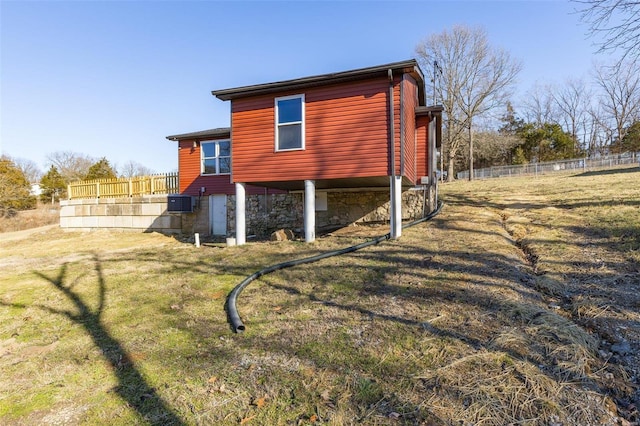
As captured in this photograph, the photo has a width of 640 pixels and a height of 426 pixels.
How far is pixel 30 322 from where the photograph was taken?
4.49 metres

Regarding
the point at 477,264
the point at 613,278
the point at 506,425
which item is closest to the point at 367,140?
the point at 477,264

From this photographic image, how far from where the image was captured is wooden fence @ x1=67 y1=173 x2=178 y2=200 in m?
15.2

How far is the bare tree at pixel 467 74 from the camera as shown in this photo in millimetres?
26219

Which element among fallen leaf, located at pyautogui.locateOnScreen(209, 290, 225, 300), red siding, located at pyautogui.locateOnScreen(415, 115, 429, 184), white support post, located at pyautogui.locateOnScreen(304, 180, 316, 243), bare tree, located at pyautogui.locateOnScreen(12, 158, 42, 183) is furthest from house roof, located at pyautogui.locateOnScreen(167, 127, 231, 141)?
bare tree, located at pyautogui.locateOnScreen(12, 158, 42, 183)

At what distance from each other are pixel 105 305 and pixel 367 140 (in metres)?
6.16

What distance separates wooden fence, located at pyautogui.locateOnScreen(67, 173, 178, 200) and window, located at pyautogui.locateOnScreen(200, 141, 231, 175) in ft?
6.14

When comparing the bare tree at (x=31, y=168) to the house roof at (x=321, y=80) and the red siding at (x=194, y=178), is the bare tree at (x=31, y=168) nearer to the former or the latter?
the red siding at (x=194, y=178)

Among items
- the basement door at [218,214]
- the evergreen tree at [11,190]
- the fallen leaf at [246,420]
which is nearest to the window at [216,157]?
the basement door at [218,214]

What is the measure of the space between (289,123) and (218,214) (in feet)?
22.6

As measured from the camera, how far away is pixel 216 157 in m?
14.2

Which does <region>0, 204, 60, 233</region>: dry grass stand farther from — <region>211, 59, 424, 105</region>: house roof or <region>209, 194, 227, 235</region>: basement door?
<region>211, 59, 424, 105</region>: house roof

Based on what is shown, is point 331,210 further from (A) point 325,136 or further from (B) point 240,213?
(A) point 325,136

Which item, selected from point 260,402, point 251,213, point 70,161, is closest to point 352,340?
point 260,402

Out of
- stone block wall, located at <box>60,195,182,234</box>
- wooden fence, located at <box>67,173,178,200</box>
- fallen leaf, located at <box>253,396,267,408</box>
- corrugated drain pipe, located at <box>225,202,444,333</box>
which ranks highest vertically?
wooden fence, located at <box>67,173,178,200</box>
